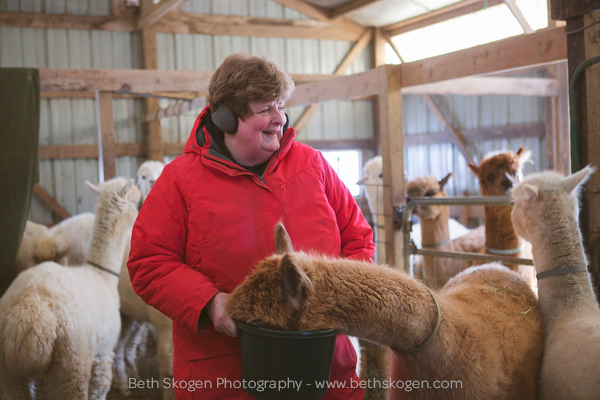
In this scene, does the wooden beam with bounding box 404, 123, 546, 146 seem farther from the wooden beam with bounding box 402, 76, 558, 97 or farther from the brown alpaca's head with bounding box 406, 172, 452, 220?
the brown alpaca's head with bounding box 406, 172, 452, 220

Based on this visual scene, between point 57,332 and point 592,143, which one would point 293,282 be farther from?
point 57,332

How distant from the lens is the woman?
169cm

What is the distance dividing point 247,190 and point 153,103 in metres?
9.38

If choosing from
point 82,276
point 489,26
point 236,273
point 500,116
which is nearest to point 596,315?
point 236,273

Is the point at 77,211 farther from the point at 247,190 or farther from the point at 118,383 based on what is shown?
the point at 247,190

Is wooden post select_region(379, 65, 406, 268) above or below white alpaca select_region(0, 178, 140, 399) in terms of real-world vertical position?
above

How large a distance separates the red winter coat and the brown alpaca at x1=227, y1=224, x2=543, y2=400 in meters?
0.20

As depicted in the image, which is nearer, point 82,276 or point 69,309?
point 69,309

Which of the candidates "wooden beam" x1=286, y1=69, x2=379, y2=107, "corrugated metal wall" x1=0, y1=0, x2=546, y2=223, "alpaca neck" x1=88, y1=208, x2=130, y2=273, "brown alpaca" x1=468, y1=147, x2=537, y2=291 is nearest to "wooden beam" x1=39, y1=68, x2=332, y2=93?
"wooden beam" x1=286, y1=69, x2=379, y2=107

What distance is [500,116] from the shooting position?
34.3 feet

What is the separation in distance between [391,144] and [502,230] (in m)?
1.05

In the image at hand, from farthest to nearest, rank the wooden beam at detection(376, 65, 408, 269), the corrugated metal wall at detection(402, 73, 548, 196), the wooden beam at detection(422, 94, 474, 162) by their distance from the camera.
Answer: the wooden beam at detection(422, 94, 474, 162), the corrugated metal wall at detection(402, 73, 548, 196), the wooden beam at detection(376, 65, 408, 269)

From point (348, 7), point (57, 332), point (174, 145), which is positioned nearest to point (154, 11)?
point (174, 145)

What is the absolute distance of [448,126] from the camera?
11.2 metres
